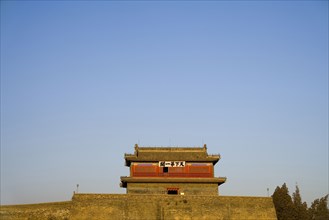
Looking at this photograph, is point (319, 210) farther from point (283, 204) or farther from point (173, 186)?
point (173, 186)

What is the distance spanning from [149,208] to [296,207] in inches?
568

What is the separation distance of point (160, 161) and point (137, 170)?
249cm

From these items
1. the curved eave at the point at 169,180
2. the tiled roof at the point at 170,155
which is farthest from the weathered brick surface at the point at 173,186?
the tiled roof at the point at 170,155

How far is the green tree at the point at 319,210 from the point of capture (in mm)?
41625

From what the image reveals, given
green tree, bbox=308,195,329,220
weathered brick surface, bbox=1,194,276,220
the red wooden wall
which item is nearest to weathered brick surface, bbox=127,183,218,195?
the red wooden wall

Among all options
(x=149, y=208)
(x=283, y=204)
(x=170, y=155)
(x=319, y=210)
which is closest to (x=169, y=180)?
(x=170, y=155)

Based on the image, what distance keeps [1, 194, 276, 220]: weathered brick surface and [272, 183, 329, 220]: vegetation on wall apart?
9.50ft

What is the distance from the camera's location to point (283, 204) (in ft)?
130

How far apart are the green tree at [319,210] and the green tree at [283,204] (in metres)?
3.94

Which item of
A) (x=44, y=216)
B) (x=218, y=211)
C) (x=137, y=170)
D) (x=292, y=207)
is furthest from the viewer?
(x=137, y=170)

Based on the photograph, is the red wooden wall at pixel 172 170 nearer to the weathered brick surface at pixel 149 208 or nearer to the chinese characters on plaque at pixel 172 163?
the chinese characters on plaque at pixel 172 163

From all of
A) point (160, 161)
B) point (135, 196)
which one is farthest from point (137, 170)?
point (135, 196)

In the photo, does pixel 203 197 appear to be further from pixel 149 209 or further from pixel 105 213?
pixel 105 213

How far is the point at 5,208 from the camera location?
3397 centimetres
